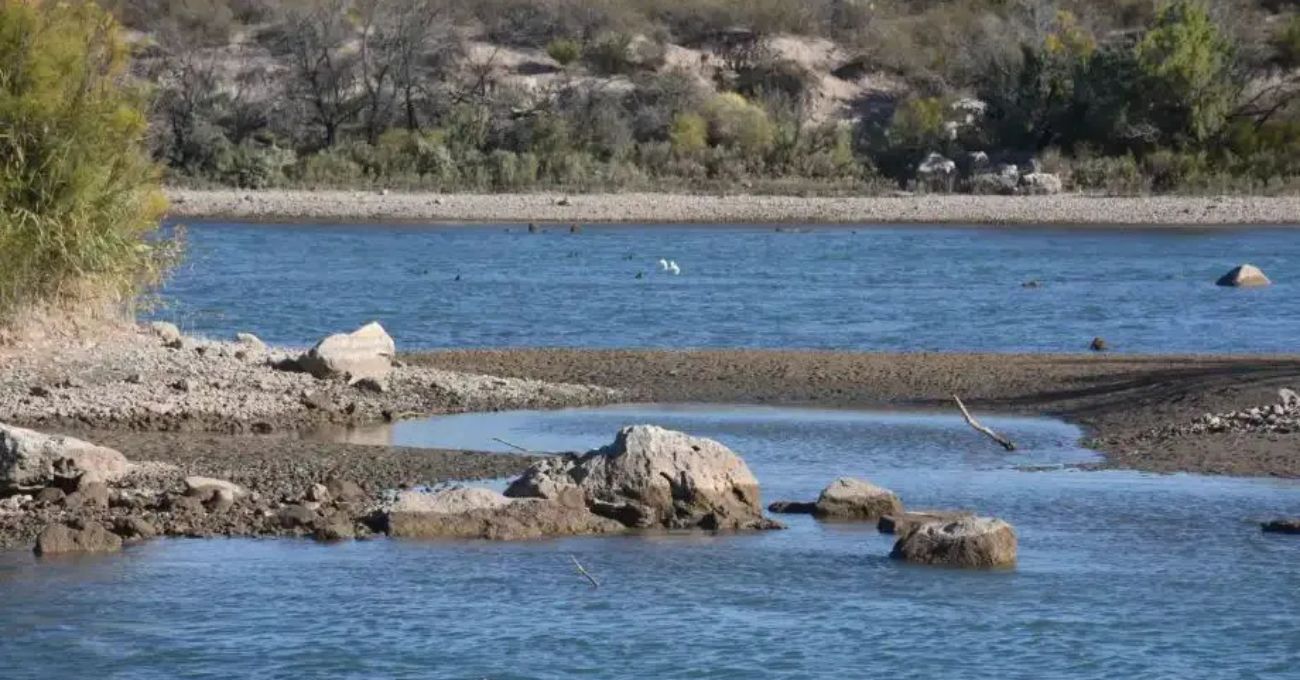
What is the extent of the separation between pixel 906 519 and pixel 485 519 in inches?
122

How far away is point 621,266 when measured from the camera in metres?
46.5

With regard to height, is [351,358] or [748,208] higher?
[748,208]

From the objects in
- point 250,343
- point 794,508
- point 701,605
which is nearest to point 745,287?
point 250,343

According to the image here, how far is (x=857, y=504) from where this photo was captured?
17.1 meters

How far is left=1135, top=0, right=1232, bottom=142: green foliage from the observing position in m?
63.8

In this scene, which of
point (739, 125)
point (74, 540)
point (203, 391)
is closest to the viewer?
point (74, 540)

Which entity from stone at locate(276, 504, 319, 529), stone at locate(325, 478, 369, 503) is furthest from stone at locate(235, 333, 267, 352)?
stone at locate(276, 504, 319, 529)

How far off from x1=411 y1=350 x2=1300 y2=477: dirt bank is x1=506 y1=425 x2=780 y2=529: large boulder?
4.72 meters

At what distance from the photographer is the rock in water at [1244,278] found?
42.3m

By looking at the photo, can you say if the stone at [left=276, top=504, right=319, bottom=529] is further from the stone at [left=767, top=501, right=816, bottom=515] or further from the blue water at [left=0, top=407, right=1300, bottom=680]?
the stone at [left=767, top=501, right=816, bottom=515]

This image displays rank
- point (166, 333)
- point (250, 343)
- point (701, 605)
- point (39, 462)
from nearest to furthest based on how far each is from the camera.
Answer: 1. point (701, 605)
2. point (39, 462)
3. point (166, 333)
4. point (250, 343)

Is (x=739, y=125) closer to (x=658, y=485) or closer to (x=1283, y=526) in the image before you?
(x=658, y=485)

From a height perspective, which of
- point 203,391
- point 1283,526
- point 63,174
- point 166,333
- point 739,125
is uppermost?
point 739,125

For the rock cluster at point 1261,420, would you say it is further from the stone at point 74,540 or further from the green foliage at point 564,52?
the green foliage at point 564,52
